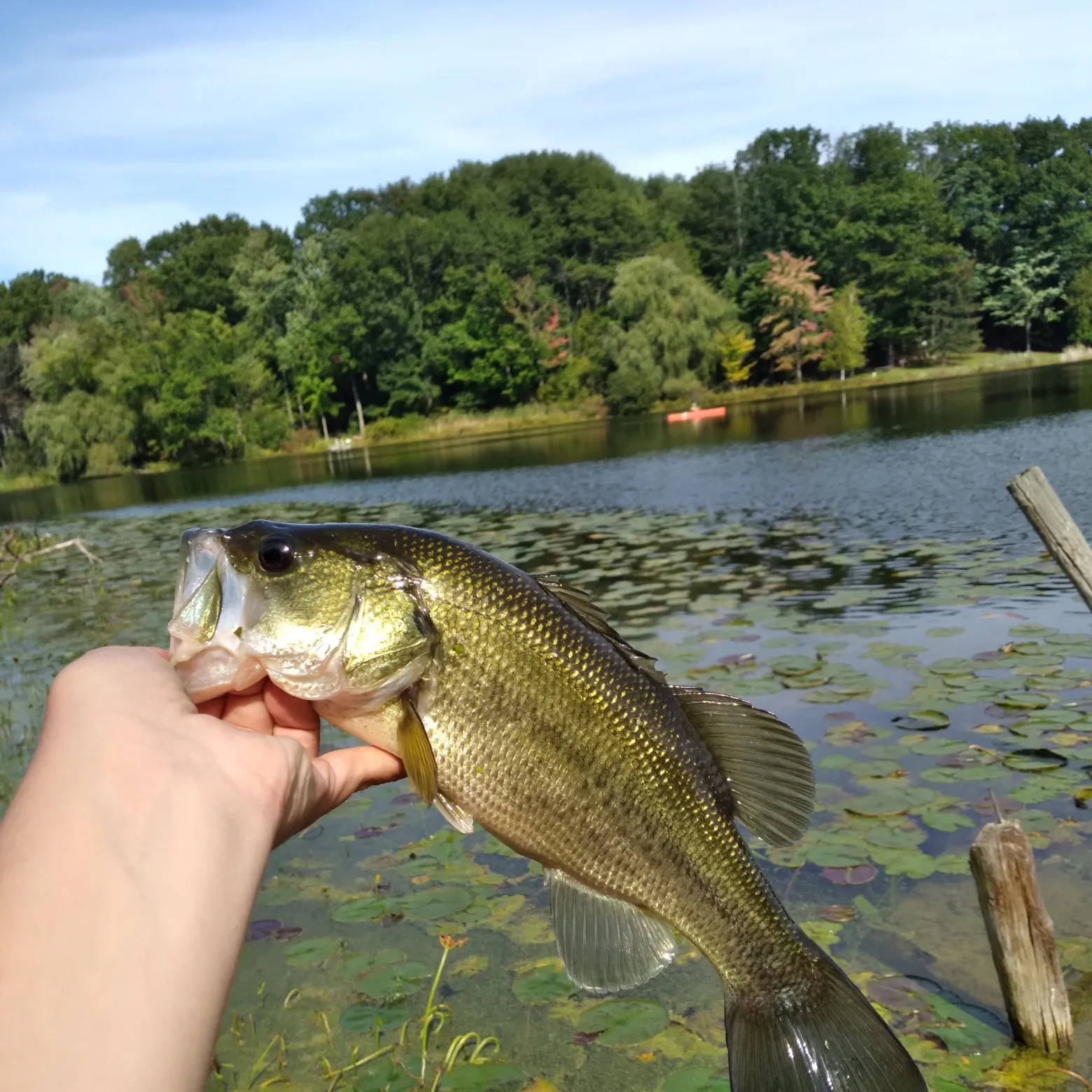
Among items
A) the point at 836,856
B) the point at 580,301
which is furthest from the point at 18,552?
the point at 580,301

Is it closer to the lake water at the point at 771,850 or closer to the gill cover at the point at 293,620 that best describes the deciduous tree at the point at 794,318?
the lake water at the point at 771,850

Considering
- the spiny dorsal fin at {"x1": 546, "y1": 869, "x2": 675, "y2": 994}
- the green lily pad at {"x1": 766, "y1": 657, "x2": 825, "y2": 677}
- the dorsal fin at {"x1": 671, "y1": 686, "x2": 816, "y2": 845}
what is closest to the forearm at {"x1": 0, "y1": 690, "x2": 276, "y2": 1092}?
the spiny dorsal fin at {"x1": 546, "y1": 869, "x2": 675, "y2": 994}

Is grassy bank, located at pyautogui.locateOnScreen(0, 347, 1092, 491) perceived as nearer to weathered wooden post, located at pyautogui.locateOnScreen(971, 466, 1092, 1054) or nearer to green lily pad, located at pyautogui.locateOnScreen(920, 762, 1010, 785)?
green lily pad, located at pyautogui.locateOnScreen(920, 762, 1010, 785)

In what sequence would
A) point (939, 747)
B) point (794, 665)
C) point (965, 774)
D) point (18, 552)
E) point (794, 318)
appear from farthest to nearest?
1. point (794, 318)
2. point (18, 552)
3. point (794, 665)
4. point (939, 747)
5. point (965, 774)

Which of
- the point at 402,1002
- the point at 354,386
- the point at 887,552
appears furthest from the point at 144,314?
the point at 402,1002

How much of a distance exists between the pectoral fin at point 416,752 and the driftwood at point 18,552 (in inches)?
287

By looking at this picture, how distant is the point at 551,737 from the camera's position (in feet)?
7.12

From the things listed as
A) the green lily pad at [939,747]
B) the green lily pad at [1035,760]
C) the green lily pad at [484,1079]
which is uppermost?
the green lily pad at [484,1079]

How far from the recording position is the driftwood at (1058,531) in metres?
5.76

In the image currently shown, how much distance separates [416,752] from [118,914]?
80 cm

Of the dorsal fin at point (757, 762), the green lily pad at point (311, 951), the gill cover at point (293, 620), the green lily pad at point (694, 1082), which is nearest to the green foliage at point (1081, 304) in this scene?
the green lily pad at point (311, 951)

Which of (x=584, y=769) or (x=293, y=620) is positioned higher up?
(x=293, y=620)

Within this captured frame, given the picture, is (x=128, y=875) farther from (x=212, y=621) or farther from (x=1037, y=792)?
(x=1037, y=792)

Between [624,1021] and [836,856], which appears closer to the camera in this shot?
[624,1021]
